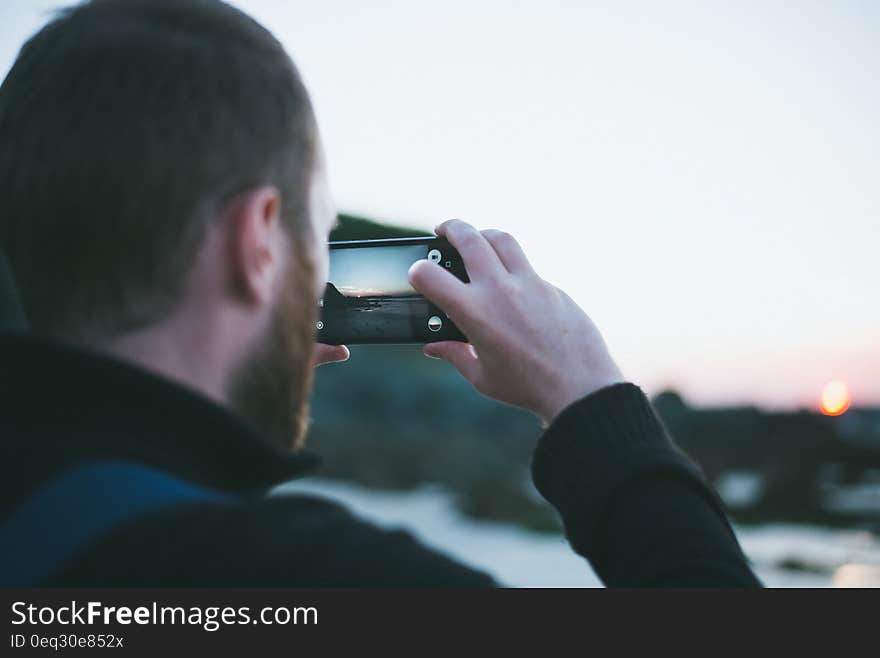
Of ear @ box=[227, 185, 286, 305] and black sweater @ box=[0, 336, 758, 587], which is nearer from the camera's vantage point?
black sweater @ box=[0, 336, 758, 587]

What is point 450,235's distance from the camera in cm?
142

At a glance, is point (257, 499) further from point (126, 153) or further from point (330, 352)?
point (330, 352)

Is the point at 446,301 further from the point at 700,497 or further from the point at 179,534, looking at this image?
the point at 179,534

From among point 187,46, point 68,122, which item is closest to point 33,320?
point 68,122

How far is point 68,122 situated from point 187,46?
201 millimetres

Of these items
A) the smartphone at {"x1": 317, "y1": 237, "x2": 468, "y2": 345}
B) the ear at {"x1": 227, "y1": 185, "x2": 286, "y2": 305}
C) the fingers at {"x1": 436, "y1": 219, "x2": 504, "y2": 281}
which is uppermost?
the smartphone at {"x1": 317, "y1": 237, "x2": 468, "y2": 345}

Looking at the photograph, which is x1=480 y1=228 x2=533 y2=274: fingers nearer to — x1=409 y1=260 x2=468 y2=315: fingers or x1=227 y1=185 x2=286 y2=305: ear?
x1=409 y1=260 x2=468 y2=315: fingers

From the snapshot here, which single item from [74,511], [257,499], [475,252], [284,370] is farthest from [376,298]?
[74,511]

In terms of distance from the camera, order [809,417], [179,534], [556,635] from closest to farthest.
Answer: [179,534] → [556,635] → [809,417]

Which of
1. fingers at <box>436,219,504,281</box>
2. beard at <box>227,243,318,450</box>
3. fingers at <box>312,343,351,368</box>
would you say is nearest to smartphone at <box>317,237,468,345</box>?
fingers at <box>312,343,351,368</box>

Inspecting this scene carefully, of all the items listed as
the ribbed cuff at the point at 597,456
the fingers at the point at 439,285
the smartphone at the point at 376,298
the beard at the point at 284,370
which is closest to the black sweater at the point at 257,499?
the ribbed cuff at the point at 597,456

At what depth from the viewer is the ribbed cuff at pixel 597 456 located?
3.88 ft

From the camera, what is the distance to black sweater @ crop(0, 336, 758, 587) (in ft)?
2.92

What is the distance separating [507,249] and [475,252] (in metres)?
0.06
